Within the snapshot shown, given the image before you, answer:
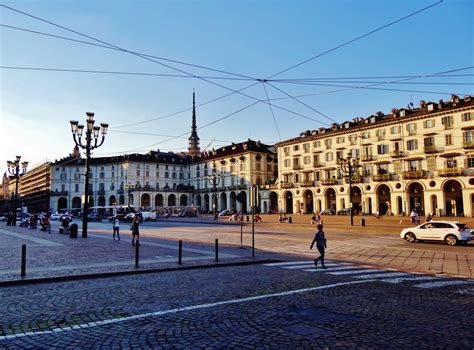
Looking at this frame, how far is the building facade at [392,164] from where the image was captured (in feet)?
172

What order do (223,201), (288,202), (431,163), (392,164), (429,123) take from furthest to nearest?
(223,201) → (288,202) → (392,164) → (429,123) → (431,163)

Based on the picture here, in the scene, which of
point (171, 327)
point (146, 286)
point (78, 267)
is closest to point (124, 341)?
point (171, 327)

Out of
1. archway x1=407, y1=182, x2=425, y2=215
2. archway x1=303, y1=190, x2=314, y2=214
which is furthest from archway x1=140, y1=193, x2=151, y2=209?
archway x1=407, y1=182, x2=425, y2=215

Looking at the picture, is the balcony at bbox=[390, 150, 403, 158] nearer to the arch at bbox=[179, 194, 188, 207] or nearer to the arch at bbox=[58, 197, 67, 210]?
the arch at bbox=[179, 194, 188, 207]

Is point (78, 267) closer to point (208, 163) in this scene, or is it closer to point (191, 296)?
point (191, 296)

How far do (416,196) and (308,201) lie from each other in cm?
2174

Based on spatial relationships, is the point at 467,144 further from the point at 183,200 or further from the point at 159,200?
the point at 159,200

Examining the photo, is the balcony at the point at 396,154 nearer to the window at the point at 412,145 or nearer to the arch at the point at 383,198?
the window at the point at 412,145

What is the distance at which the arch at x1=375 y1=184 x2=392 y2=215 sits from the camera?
61.8 metres

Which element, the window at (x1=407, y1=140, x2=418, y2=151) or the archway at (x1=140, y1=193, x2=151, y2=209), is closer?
the window at (x1=407, y1=140, x2=418, y2=151)

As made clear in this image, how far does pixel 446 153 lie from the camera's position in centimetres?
5341

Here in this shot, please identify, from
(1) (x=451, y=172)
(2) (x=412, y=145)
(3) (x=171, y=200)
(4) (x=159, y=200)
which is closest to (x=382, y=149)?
(2) (x=412, y=145)

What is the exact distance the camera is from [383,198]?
6256 cm

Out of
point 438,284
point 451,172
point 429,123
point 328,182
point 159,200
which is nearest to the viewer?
point 438,284
